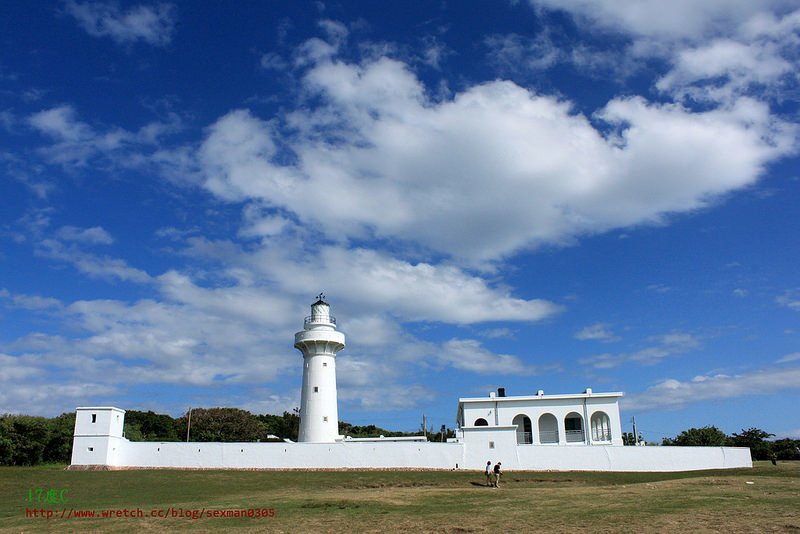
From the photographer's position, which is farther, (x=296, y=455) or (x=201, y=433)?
(x=201, y=433)

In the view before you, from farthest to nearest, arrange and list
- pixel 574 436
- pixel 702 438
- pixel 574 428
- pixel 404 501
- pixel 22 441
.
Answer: pixel 702 438 → pixel 574 428 → pixel 574 436 → pixel 22 441 → pixel 404 501

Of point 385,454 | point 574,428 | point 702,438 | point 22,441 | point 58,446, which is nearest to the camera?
point 385,454

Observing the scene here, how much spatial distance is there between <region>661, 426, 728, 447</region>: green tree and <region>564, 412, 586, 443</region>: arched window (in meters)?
17.7

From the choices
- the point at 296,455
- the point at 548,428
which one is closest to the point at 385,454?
the point at 296,455

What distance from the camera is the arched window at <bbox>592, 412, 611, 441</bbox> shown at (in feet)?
141

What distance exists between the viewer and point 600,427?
44.9m

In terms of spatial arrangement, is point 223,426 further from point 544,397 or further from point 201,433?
point 544,397

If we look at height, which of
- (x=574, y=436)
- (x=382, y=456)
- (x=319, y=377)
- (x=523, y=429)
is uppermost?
(x=319, y=377)

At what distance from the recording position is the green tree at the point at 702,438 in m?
57.7

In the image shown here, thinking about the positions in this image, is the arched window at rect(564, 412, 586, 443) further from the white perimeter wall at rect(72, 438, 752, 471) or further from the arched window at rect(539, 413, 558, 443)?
the white perimeter wall at rect(72, 438, 752, 471)

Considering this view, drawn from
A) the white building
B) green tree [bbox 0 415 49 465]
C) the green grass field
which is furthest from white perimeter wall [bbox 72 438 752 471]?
green tree [bbox 0 415 49 465]

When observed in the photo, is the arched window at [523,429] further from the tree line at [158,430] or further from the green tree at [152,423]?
the green tree at [152,423]

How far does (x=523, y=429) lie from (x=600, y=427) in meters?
5.87

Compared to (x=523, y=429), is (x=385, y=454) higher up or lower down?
lower down
